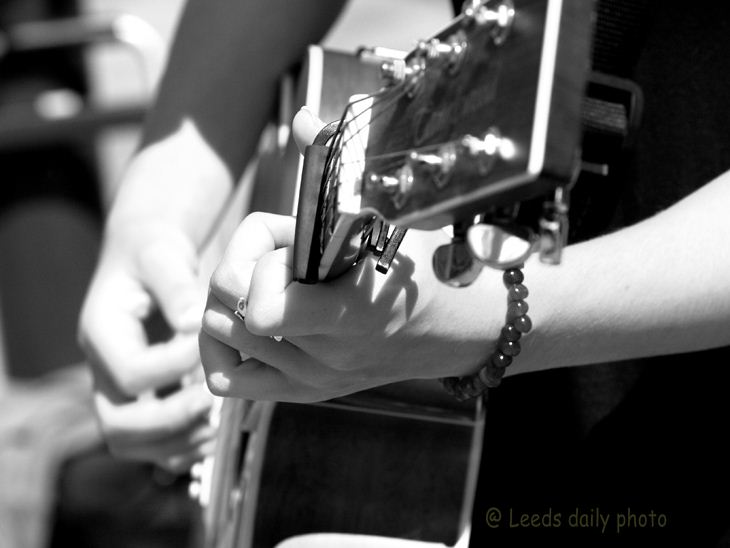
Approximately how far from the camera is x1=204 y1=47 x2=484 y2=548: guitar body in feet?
3.89

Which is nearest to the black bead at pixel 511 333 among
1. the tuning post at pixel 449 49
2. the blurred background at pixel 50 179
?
the tuning post at pixel 449 49

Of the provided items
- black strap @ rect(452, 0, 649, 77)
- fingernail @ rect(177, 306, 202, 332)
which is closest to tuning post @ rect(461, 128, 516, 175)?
black strap @ rect(452, 0, 649, 77)

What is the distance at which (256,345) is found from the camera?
88cm

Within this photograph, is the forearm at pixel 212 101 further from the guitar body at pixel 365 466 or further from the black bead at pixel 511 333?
the black bead at pixel 511 333

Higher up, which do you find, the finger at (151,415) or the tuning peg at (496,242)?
the tuning peg at (496,242)

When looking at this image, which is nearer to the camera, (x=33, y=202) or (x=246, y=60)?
(x=246, y=60)

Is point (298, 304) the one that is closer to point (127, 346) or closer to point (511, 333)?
point (511, 333)

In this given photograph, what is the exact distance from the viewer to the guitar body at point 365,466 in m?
1.19

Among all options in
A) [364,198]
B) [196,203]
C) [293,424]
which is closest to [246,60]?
[196,203]

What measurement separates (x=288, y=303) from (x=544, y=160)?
0.25 m

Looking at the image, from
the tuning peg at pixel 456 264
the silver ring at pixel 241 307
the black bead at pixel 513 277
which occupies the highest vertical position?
the tuning peg at pixel 456 264

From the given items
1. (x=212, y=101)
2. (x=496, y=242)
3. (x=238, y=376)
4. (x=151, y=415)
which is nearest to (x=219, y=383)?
(x=238, y=376)

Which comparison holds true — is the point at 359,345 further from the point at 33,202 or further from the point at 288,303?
the point at 33,202

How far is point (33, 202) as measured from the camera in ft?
8.52
